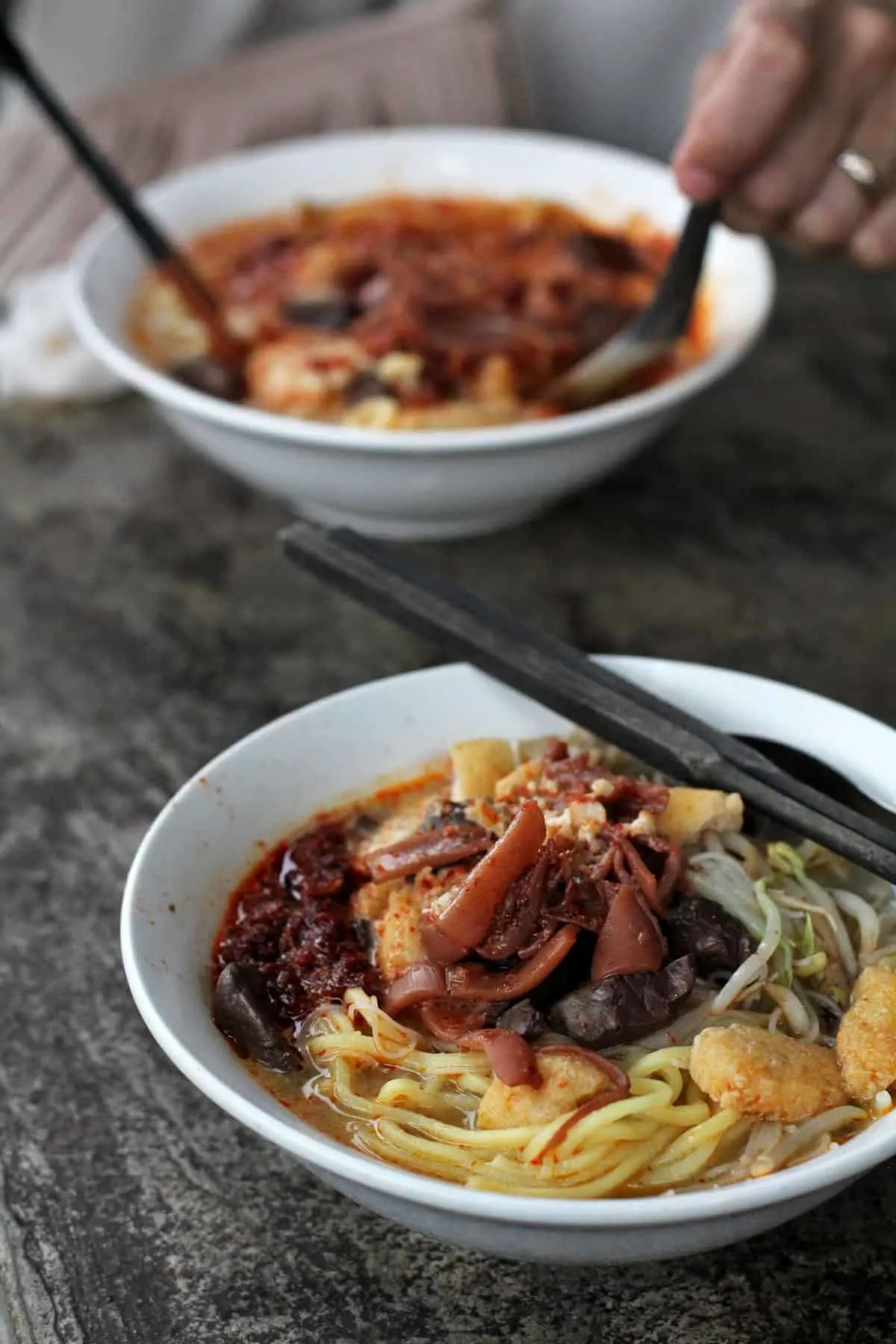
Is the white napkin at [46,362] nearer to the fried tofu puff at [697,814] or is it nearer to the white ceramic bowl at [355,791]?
the white ceramic bowl at [355,791]

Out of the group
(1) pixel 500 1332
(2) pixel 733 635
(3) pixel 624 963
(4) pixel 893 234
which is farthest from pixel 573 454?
(1) pixel 500 1332

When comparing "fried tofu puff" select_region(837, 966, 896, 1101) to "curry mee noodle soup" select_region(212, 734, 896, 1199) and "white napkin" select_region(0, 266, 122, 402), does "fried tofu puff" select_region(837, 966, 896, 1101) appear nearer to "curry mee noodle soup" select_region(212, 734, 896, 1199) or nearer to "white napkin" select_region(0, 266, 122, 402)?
"curry mee noodle soup" select_region(212, 734, 896, 1199)

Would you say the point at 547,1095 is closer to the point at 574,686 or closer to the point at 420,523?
the point at 574,686

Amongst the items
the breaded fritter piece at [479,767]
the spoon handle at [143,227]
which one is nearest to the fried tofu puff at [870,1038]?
the breaded fritter piece at [479,767]

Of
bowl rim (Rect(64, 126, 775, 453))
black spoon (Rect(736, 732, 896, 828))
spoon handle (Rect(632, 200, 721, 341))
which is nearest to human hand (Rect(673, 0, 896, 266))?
spoon handle (Rect(632, 200, 721, 341))

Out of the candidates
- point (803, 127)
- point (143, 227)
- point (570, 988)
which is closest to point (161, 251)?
point (143, 227)

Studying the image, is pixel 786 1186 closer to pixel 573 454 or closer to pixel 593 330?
pixel 573 454
